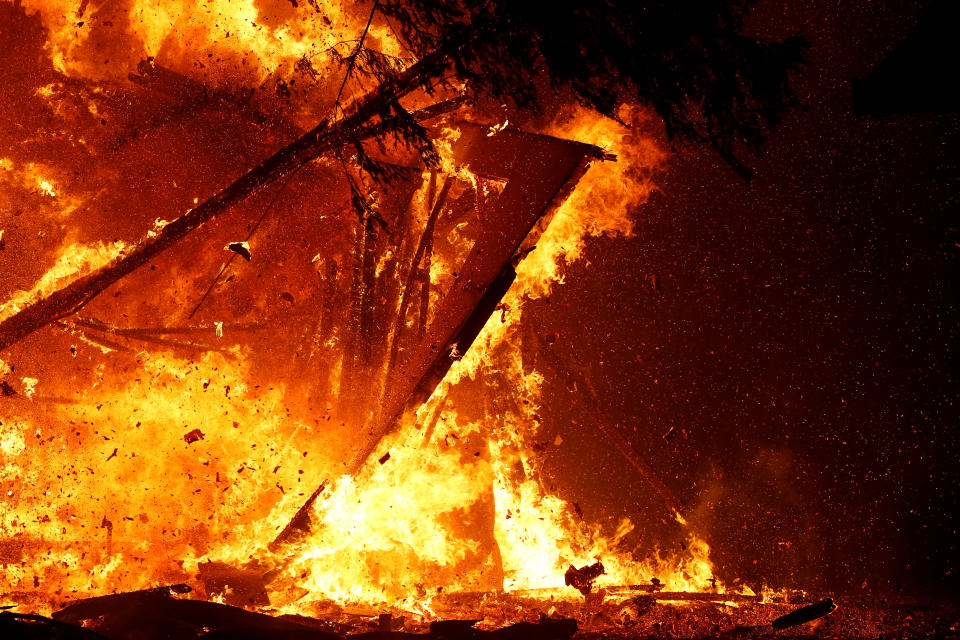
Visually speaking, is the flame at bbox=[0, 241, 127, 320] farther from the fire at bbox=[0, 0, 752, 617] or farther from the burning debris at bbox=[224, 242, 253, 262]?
the burning debris at bbox=[224, 242, 253, 262]

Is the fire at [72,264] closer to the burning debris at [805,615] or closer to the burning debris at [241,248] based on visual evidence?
the burning debris at [241,248]

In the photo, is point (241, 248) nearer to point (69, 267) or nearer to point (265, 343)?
point (265, 343)

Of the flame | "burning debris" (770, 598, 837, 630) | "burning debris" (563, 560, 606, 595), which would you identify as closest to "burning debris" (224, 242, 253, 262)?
the flame

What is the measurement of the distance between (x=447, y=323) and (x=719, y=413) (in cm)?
193

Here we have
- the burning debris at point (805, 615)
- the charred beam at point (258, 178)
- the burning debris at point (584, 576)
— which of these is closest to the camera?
the burning debris at point (805, 615)

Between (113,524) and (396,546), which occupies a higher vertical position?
(113,524)

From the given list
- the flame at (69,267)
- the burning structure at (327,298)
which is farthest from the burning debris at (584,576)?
the flame at (69,267)

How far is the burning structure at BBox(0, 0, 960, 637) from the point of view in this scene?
3395 millimetres

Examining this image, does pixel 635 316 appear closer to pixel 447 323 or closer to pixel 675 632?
pixel 447 323

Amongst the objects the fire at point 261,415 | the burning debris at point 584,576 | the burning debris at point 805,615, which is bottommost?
the burning debris at point 805,615

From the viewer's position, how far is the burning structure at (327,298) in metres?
3.39

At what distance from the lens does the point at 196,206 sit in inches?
143

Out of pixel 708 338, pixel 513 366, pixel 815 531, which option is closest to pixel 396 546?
pixel 513 366

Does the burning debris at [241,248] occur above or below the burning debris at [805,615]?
above
